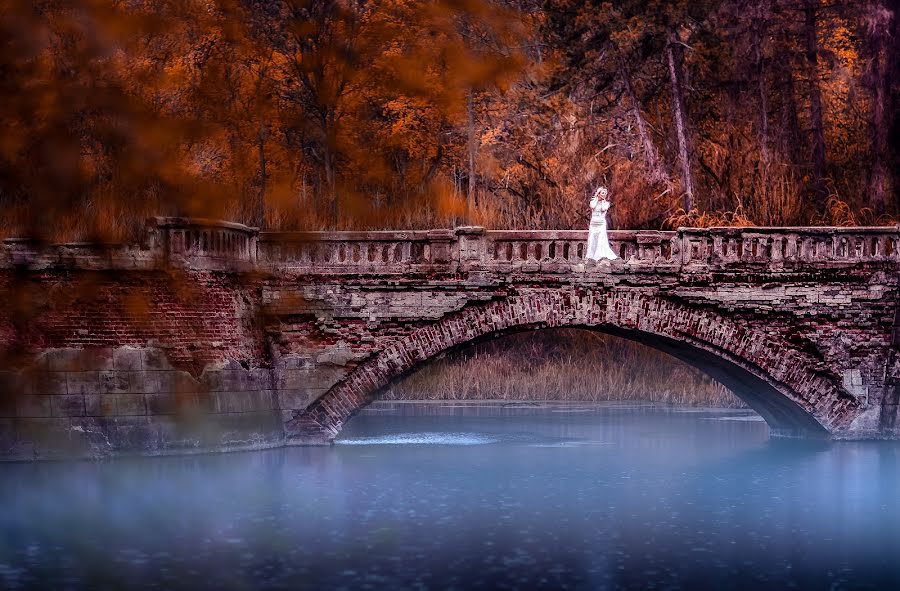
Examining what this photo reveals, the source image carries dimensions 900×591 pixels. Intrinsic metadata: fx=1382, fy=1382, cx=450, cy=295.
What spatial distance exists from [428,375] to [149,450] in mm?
11323

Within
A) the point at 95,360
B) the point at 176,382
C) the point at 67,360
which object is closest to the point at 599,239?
the point at 176,382

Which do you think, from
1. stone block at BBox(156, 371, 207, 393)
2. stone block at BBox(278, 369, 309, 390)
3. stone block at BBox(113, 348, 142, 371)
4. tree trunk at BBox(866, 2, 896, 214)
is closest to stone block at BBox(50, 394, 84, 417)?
stone block at BBox(113, 348, 142, 371)

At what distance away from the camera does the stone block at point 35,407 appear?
18.5 meters

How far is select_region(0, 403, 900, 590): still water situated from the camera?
12344 mm

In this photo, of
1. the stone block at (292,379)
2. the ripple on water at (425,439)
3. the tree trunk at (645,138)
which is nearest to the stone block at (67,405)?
the stone block at (292,379)

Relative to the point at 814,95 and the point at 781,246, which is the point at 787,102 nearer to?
the point at 814,95

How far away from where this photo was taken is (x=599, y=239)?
2105 cm

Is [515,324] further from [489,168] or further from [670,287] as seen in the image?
[489,168]

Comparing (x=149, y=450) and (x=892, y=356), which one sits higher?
(x=892, y=356)

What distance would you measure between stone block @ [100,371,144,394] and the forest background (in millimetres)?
3402

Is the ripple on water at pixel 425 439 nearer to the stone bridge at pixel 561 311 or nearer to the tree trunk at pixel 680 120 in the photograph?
the stone bridge at pixel 561 311

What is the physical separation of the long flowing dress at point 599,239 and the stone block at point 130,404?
6966 millimetres

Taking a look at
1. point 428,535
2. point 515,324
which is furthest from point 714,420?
point 428,535

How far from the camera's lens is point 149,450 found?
19.2 metres
